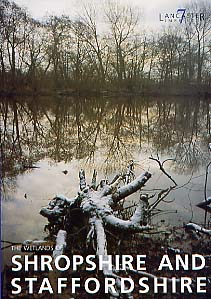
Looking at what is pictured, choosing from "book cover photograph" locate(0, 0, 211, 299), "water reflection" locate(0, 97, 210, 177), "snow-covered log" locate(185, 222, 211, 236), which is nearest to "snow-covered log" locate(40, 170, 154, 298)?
"book cover photograph" locate(0, 0, 211, 299)

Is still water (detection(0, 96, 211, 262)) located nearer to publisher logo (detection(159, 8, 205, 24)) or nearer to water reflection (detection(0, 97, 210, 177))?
water reflection (detection(0, 97, 210, 177))

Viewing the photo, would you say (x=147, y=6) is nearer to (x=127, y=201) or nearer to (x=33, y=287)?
(x=127, y=201)

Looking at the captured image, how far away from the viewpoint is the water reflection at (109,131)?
2189 millimetres

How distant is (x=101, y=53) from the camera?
2.07 meters

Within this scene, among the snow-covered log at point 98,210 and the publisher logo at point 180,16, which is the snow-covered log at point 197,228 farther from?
the publisher logo at point 180,16

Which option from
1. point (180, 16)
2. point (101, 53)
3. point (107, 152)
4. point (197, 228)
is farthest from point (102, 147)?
point (180, 16)

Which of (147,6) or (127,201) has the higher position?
(147,6)

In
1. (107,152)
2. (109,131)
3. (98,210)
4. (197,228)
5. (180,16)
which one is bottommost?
(197,228)

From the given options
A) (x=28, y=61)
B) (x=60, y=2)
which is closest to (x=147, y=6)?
(x=60, y=2)

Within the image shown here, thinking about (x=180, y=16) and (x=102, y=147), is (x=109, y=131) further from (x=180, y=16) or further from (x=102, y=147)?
(x=180, y=16)

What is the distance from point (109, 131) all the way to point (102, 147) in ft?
0.40

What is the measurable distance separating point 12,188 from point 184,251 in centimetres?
105

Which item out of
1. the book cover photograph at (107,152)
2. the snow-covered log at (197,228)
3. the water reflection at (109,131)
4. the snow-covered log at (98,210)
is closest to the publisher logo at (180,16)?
the book cover photograph at (107,152)

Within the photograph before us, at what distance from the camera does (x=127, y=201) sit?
2.03 metres
